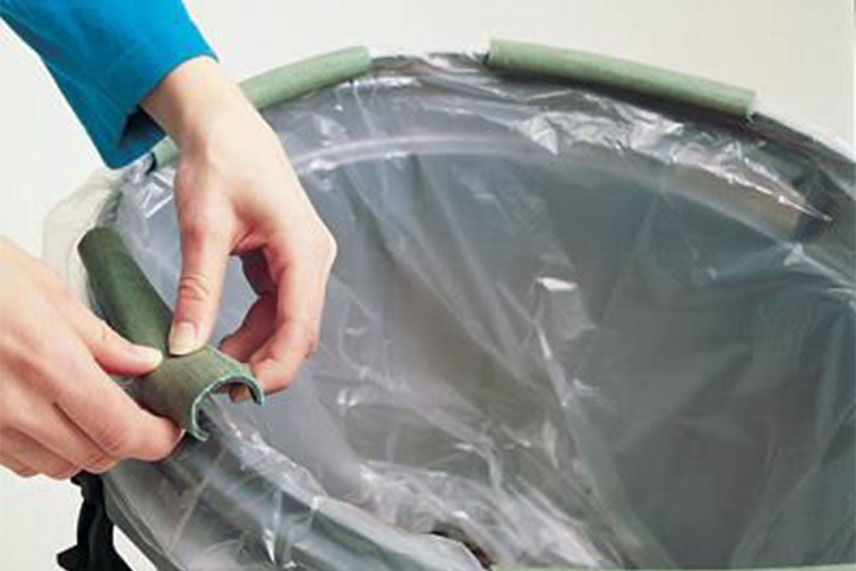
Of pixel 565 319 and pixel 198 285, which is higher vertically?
pixel 198 285

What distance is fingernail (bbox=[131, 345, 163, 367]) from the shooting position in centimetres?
45

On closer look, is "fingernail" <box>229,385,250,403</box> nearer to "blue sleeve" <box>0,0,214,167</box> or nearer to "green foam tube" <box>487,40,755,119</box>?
"blue sleeve" <box>0,0,214,167</box>

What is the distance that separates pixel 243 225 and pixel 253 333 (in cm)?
5

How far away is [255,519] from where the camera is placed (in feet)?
1.47

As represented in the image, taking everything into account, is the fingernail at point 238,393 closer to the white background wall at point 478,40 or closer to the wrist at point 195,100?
the wrist at point 195,100

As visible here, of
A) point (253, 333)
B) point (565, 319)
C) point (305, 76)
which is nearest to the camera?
point (253, 333)

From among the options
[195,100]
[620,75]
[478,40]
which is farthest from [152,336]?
[478,40]

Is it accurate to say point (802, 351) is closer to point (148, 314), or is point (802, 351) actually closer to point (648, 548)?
point (648, 548)

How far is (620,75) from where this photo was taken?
66 centimetres

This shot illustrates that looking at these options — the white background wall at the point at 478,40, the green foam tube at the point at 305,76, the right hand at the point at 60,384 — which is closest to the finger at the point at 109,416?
the right hand at the point at 60,384

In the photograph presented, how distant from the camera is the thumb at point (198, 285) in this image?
1.55 feet

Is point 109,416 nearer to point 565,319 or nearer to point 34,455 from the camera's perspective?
point 34,455

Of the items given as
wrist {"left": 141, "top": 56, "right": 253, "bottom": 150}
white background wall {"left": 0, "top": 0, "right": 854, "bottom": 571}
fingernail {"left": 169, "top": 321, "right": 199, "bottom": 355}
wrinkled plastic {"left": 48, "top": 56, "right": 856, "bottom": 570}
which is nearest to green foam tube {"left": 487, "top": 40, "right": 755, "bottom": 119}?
wrinkled plastic {"left": 48, "top": 56, "right": 856, "bottom": 570}

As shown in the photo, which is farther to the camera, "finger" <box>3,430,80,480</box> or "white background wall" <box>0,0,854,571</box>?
"white background wall" <box>0,0,854,571</box>
